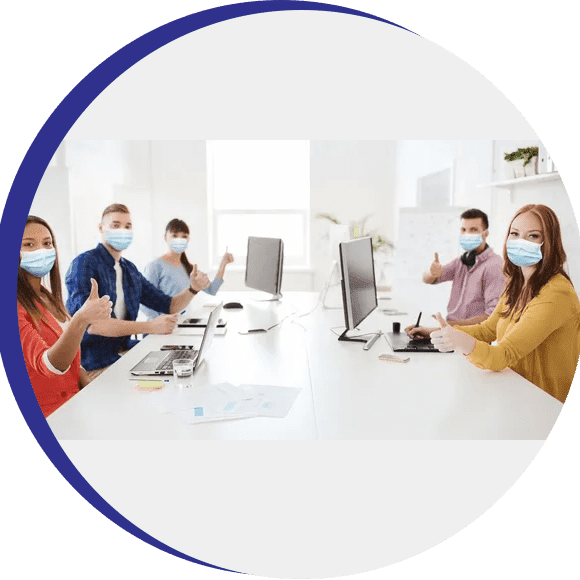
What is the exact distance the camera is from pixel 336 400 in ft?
7.16

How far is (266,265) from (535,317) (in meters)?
2.54

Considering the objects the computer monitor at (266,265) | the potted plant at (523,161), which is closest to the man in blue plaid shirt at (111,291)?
the computer monitor at (266,265)

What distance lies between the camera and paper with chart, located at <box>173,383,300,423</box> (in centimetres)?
203

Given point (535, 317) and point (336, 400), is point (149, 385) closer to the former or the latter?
point (336, 400)

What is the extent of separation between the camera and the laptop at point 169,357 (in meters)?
2.45

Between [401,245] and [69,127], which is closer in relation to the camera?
[69,127]

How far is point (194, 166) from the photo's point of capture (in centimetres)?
702

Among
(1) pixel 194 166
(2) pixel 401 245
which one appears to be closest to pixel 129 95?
(2) pixel 401 245

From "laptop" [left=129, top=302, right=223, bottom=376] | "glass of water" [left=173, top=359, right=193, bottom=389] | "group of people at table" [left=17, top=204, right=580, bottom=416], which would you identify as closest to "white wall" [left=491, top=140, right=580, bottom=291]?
"group of people at table" [left=17, top=204, right=580, bottom=416]

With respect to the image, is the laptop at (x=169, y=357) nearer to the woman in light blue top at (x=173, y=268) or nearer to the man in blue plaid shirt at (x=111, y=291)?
the man in blue plaid shirt at (x=111, y=291)

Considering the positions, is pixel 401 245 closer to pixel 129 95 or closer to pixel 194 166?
pixel 194 166

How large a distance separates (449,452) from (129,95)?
176cm

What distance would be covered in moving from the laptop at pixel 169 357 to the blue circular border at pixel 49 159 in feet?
1.42

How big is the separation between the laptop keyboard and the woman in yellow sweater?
108 cm
